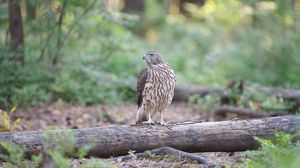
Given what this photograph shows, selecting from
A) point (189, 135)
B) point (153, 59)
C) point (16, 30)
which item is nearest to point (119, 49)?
point (16, 30)

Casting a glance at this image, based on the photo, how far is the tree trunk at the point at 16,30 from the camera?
11477mm

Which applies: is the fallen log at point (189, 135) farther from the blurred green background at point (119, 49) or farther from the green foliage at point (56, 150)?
the blurred green background at point (119, 49)

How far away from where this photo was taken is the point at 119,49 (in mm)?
13672

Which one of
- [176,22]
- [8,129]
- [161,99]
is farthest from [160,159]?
[176,22]

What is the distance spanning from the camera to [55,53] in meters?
12.1

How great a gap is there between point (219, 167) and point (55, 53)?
6209mm

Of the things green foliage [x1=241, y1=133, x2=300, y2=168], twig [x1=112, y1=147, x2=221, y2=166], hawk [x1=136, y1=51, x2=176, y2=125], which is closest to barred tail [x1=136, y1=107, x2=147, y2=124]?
hawk [x1=136, y1=51, x2=176, y2=125]

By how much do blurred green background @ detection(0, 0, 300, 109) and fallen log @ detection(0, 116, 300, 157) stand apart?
4012 millimetres

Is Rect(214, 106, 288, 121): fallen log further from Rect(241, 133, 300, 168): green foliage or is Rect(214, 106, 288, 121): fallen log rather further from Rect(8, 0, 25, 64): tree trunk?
Rect(241, 133, 300, 168): green foliage

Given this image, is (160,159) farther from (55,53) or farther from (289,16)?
(289,16)

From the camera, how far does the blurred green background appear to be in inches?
464

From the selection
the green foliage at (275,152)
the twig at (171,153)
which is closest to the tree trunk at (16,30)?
the twig at (171,153)

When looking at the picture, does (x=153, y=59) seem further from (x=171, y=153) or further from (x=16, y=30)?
(x=16, y=30)

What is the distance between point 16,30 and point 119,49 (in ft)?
8.91
